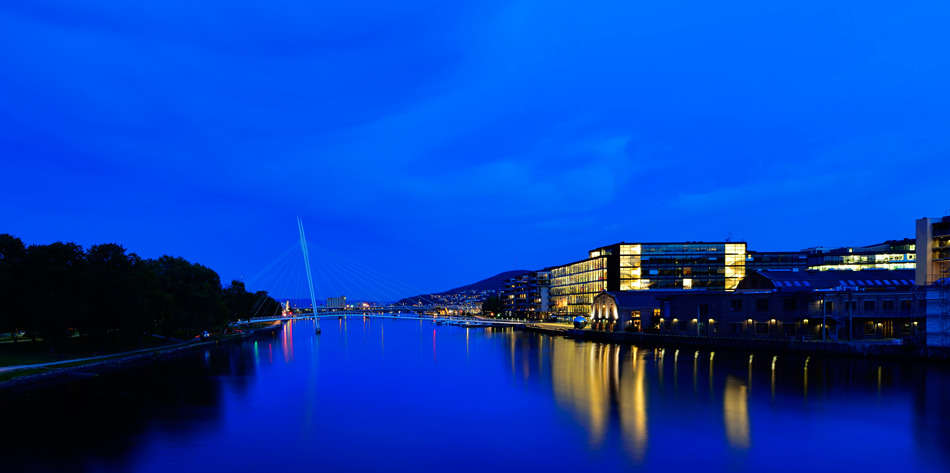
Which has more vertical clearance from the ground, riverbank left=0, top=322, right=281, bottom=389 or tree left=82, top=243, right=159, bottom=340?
tree left=82, top=243, right=159, bottom=340

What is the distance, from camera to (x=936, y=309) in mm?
48125

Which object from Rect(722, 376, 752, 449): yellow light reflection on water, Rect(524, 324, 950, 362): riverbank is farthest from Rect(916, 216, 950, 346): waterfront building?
Rect(722, 376, 752, 449): yellow light reflection on water

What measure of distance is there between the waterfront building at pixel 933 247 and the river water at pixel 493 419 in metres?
35.8

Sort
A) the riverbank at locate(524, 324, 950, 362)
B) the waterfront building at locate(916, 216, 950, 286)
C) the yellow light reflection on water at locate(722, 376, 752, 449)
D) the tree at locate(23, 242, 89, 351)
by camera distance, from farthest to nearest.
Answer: the waterfront building at locate(916, 216, 950, 286)
the riverbank at locate(524, 324, 950, 362)
the tree at locate(23, 242, 89, 351)
the yellow light reflection on water at locate(722, 376, 752, 449)

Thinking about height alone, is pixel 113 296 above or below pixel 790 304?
above

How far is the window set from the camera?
62906 millimetres

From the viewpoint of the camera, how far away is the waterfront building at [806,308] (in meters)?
59.6

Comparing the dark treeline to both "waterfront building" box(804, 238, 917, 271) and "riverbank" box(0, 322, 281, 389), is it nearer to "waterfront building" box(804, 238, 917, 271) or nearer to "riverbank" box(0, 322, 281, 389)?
"riverbank" box(0, 322, 281, 389)

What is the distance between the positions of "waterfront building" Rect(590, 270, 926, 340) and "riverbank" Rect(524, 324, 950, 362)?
4263 millimetres

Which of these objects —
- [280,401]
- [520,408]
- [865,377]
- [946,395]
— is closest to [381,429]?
[520,408]

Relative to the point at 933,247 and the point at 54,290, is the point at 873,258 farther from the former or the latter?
the point at 54,290

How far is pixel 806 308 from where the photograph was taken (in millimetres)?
61875

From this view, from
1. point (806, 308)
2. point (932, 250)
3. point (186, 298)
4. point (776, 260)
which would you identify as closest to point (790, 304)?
point (806, 308)

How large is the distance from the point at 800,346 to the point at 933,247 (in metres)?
34.4
